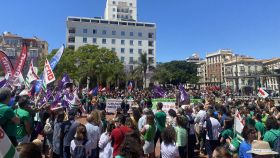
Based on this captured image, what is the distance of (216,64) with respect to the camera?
14675cm

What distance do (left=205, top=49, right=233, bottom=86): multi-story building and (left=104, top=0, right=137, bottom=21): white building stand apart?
172ft

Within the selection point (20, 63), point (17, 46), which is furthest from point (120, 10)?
point (20, 63)

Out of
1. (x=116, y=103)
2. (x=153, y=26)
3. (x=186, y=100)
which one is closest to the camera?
(x=186, y=100)

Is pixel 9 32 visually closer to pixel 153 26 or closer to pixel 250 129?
pixel 153 26

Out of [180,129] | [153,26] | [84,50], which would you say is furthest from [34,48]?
[180,129]

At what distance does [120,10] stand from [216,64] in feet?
217

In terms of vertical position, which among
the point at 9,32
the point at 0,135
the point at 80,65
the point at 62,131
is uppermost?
the point at 9,32

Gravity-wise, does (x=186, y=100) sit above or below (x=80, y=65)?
below

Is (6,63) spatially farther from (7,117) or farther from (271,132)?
(271,132)

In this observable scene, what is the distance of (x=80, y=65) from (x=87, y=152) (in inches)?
1924

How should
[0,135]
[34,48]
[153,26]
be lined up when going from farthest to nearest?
[34,48], [153,26], [0,135]

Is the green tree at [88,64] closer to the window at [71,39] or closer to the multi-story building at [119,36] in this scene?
the window at [71,39]

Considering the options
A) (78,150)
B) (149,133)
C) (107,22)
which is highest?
(107,22)

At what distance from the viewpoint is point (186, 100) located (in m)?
15.1
